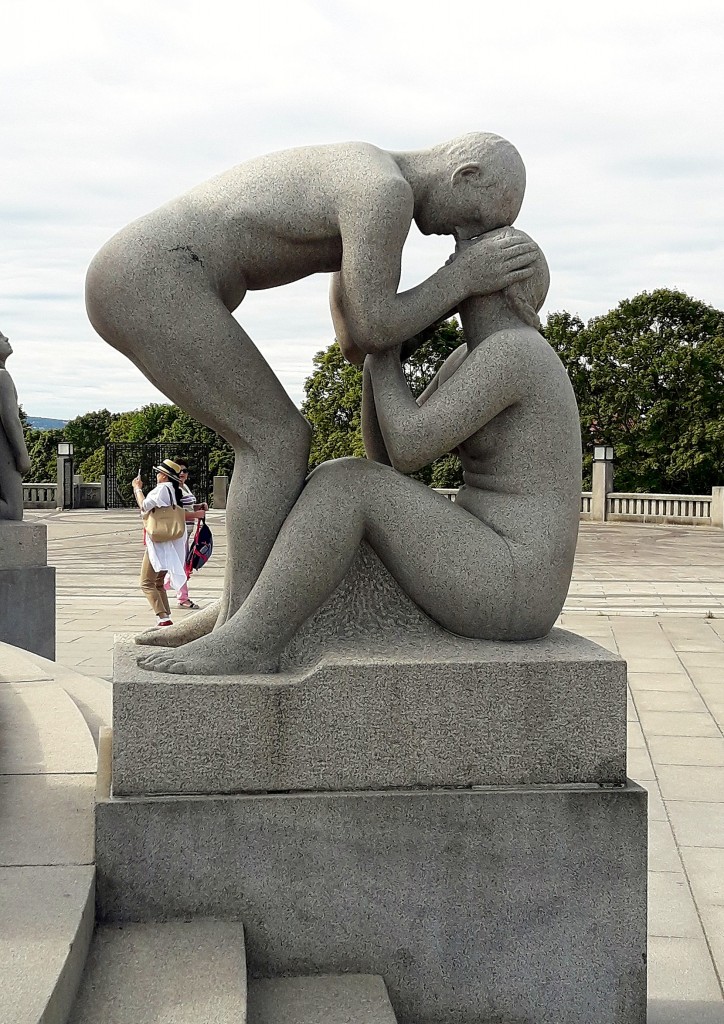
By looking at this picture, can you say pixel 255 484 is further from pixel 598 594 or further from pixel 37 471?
pixel 37 471

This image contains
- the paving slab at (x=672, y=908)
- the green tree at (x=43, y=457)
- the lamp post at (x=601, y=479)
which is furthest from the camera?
the green tree at (x=43, y=457)

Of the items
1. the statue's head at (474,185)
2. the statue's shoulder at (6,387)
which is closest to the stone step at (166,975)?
the statue's head at (474,185)

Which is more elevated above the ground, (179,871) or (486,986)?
(179,871)

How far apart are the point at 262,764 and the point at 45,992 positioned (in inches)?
32.8

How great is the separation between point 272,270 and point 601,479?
25986 mm

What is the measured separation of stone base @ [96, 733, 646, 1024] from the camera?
267 cm

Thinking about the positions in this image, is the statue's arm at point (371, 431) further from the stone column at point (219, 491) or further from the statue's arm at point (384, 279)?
the stone column at point (219, 491)

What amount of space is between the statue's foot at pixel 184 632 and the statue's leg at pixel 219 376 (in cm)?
13

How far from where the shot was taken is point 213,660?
2.82m

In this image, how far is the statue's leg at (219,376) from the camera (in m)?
2.85

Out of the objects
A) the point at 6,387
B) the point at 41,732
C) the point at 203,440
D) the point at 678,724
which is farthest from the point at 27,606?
the point at 203,440

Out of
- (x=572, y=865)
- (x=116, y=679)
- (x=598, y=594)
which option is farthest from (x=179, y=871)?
(x=598, y=594)

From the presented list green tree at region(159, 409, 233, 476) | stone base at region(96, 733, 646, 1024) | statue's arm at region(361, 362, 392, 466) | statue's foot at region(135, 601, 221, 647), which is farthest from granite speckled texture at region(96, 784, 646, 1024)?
green tree at region(159, 409, 233, 476)

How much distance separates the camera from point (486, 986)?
2734 millimetres
